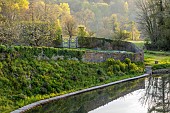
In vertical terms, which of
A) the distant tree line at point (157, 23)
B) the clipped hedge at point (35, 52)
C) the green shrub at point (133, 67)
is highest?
the distant tree line at point (157, 23)

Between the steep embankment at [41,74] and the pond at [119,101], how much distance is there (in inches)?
29.7

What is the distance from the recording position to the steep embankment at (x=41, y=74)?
11.3m

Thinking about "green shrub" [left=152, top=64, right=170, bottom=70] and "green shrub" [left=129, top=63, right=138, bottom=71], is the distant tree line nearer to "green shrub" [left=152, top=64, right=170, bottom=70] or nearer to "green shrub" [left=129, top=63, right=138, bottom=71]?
"green shrub" [left=152, top=64, right=170, bottom=70]

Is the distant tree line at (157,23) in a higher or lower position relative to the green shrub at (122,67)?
higher

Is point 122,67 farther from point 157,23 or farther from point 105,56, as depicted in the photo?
point 157,23

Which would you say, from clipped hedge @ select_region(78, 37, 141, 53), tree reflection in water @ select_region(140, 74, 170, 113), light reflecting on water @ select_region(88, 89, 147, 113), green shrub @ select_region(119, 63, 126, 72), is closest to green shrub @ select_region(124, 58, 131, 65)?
green shrub @ select_region(119, 63, 126, 72)

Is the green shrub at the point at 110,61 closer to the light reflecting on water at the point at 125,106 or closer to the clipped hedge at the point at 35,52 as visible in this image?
the clipped hedge at the point at 35,52

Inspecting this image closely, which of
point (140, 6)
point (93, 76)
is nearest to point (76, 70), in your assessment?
point (93, 76)

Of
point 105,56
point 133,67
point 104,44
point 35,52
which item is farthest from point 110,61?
point 104,44

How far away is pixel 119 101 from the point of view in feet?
42.1

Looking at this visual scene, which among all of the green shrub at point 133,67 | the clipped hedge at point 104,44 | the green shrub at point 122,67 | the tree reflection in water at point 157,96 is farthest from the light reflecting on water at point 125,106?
the clipped hedge at point 104,44

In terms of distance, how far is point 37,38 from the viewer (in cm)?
1945

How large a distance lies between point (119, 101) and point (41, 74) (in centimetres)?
357

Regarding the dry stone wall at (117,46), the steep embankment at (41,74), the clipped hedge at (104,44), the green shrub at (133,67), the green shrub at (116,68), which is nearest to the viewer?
the steep embankment at (41,74)
